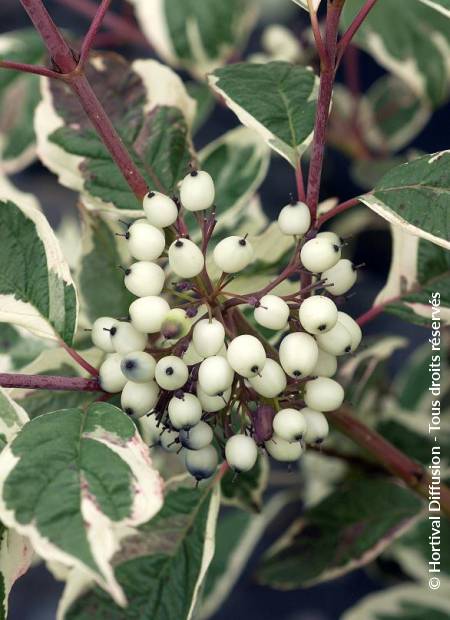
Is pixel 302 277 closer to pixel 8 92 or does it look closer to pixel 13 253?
pixel 13 253

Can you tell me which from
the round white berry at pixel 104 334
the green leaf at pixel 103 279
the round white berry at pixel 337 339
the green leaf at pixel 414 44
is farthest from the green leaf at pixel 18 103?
the round white berry at pixel 337 339

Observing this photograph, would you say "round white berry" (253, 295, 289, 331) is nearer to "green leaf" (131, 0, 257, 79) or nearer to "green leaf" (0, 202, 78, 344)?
"green leaf" (0, 202, 78, 344)

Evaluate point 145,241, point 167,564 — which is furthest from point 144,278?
point 167,564

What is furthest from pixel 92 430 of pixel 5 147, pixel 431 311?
pixel 5 147

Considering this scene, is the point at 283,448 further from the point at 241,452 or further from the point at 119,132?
the point at 119,132

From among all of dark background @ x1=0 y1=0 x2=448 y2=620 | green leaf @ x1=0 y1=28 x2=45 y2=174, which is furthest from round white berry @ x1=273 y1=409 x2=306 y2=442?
dark background @ x1=0 y1=0 x2=448 y2=620

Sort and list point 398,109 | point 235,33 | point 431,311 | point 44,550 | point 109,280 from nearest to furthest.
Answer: point 44,550 → point 431,311 → point 109,280 → point 235,33 → point 398,109
